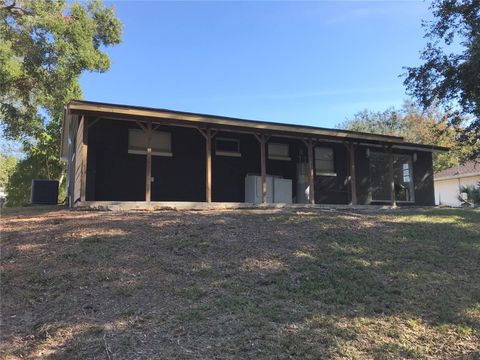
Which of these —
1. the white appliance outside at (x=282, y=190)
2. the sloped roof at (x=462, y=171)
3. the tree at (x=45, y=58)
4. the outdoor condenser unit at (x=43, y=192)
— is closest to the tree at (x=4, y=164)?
the tree at (x=45, y=58)

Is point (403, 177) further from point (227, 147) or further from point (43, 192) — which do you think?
point (43, 192)

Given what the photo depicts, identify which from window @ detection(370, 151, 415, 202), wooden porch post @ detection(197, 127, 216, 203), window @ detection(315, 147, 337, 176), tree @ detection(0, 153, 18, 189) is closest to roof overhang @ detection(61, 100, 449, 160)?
wooden porch post @ detection(197, 127, 216, 203)

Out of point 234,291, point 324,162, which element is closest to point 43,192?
point 324,162

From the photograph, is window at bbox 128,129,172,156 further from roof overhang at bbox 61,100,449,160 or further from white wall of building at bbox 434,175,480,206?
white wall of building at bbox 434,175,480,206

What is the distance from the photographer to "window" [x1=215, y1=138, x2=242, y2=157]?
15.3 m

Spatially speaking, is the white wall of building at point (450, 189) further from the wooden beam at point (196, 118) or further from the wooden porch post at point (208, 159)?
the wooden porch post at point (208, 159)

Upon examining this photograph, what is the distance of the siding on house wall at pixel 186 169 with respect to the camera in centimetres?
1352

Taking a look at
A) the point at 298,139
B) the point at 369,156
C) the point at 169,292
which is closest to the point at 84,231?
the point at 169,292

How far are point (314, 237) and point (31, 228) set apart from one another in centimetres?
542

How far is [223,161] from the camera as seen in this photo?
15.3 meters

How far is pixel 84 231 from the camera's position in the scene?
8.46 meters

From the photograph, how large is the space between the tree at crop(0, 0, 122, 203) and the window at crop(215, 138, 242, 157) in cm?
926

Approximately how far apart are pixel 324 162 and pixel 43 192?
33.9 ft

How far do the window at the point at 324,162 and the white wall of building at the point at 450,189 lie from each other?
1528cm
